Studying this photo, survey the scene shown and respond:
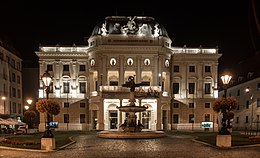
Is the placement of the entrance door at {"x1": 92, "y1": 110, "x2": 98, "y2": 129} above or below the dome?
below

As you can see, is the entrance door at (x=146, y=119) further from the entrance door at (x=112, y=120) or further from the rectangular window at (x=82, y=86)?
the rectangular window at (x=82, y=86)

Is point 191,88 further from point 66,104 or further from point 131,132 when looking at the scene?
point 131,132

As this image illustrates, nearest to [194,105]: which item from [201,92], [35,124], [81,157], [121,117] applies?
[201,92]

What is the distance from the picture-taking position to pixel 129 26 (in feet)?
195

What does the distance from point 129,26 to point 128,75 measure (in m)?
9.15

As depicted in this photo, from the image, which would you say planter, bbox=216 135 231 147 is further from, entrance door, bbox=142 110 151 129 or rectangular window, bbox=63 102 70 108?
rectangular window, bbox=63 102 70 108

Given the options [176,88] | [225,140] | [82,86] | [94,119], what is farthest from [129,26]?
[225,140]

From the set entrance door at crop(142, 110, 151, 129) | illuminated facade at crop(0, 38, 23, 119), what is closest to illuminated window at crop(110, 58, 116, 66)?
entrance door at crop(142, 110, 151, 129)

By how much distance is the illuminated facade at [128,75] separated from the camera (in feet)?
189

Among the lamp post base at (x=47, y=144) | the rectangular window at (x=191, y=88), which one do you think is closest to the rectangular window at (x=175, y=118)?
the rectangular window at (x=191, y=88)

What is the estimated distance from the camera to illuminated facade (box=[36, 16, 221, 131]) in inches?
2272

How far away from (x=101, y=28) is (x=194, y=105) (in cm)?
2336

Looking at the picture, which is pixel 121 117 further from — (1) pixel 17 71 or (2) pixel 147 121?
(1) pixel 17 71

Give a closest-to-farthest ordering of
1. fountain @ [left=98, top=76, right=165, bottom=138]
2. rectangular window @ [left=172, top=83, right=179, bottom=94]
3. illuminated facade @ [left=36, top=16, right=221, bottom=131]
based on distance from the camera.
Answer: fountain @ [left=98, top=76, right=165, bottom=138] < illuminated facade @ [left=36, top=16, right=221, bottom=131] < rectangular window @ [left=172, top=83, right=179, bottom=94]
